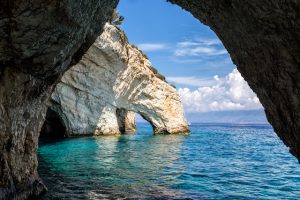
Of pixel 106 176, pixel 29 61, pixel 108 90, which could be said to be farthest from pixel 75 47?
pixel 108 90

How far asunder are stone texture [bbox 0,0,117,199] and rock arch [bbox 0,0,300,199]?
0.02 meters

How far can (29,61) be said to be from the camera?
8.55m

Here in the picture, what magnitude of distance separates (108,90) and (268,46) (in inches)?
1468

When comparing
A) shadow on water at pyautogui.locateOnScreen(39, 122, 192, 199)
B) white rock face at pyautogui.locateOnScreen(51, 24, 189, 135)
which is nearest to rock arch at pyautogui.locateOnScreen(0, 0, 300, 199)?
shadow on water at pyautogui.locateOnScreen(39, 122, 192, 199)

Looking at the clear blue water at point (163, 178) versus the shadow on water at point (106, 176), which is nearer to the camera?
the shadow on water at point (106, 176)

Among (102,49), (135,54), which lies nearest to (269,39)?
(102,49)

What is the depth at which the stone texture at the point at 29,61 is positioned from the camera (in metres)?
7.23

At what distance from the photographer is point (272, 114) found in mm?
8422

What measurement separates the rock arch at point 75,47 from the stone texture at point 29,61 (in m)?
0.02

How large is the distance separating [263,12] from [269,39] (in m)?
0.71

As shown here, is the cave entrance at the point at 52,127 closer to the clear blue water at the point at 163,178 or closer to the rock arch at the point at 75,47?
the clear blue water at the point at 163,178

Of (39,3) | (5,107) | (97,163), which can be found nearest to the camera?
(39,3)

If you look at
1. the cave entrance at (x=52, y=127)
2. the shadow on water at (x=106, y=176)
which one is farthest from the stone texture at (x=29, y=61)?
the cave entrance at (x=52, y=127)

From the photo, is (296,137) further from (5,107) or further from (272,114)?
(5,107)
